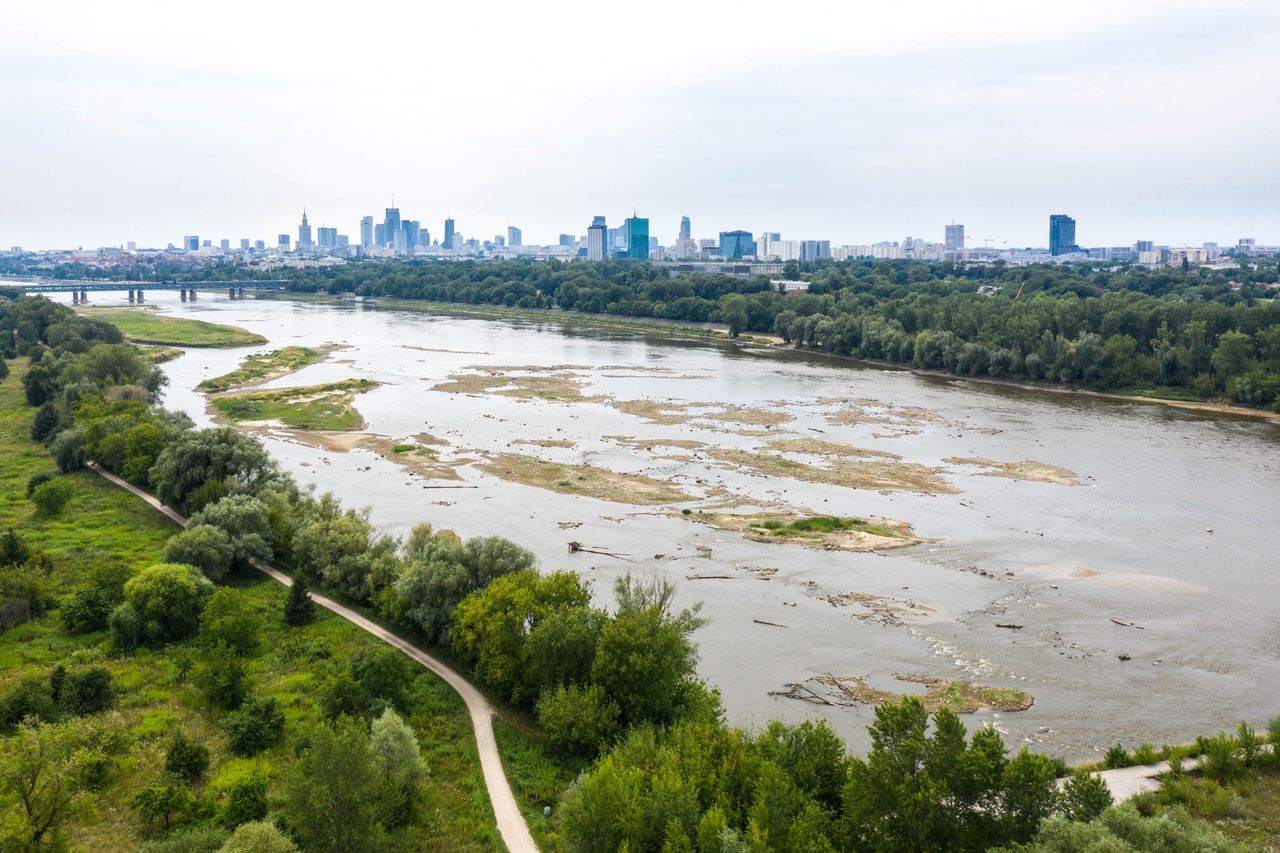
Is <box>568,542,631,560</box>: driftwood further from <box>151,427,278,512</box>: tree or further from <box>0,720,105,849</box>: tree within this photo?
<box>0,720,105,849</box>: tree

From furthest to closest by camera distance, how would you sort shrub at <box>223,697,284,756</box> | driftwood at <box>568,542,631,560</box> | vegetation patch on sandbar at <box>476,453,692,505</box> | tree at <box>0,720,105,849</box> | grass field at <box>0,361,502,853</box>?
vegetation patch on sandbar at <box>476,453,692,505</box> → driftwood at <box>568,542,631,560</box> → shrub at <box>223,697,284,756</box> → grass field at <box>0,361,502,853</box> → tree at <box>0,720,105,849</box>

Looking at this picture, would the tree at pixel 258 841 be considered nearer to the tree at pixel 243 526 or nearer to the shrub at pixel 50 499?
the tree at pixel 243 526

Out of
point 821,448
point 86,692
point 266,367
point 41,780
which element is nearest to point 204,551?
point 86,692

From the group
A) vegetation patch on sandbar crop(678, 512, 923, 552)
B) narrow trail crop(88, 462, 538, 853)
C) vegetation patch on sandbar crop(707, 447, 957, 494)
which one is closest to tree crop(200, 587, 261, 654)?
narrow trail crop(88, 462, 538, 853)

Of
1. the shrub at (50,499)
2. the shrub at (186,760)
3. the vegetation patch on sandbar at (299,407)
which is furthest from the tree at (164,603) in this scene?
the vegetation patch on sandbar at (299,407)

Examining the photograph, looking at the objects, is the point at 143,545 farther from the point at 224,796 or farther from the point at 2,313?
the point at 2,313

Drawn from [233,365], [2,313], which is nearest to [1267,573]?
[233,365]

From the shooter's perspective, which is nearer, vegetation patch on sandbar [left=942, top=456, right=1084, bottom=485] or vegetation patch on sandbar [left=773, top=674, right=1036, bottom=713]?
vegetation patch on sandbar [left=773, top=674, right=1036, bottom=713]
